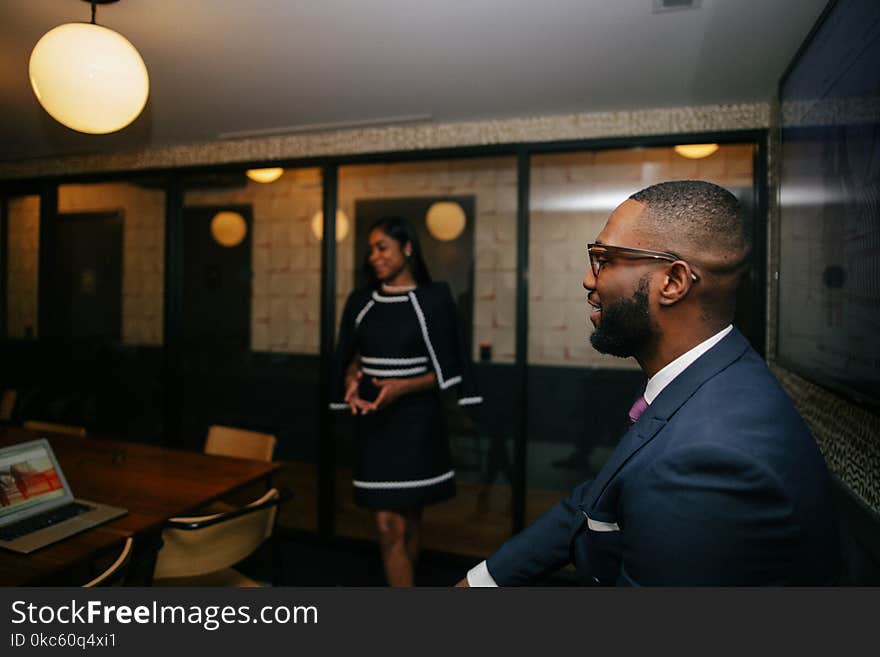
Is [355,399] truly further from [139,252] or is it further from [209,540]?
[139,252]

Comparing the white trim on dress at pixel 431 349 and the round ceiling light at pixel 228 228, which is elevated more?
the round ceiling light at pixel 228 228

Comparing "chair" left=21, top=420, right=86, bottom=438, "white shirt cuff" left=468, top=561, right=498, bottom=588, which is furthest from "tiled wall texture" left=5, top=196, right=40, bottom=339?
"white shirt cuff" left=468, top=561, right=498, bottom=588

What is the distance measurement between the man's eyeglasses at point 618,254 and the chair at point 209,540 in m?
1.34

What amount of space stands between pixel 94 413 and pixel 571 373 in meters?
3.50

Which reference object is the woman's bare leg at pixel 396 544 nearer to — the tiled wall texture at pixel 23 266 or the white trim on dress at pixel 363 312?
the white trim on dress at pixel 363 312

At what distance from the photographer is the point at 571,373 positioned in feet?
9.79

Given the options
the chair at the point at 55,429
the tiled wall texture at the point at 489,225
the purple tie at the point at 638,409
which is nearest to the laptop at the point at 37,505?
the chair at the point at 55,429

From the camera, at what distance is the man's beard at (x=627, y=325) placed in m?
1.03

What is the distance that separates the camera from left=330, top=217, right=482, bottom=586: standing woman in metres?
2.43

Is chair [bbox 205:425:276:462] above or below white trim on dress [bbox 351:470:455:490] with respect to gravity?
above

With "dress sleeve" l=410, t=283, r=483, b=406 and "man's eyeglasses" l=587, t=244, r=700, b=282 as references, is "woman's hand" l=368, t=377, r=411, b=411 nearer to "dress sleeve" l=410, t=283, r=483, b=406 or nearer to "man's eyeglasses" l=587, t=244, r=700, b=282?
"dress sleeve" l=410, t=283, r=483, b=406

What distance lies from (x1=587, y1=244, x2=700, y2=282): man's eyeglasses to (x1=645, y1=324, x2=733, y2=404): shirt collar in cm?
12
